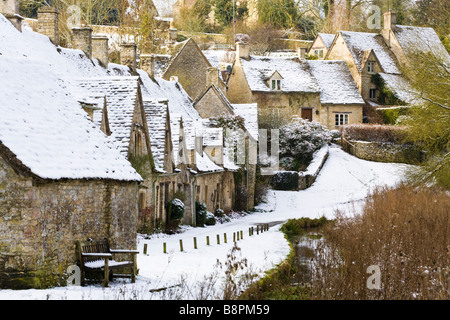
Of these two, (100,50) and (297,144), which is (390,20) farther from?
(100,50)

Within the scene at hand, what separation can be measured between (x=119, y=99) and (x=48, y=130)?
1154cm

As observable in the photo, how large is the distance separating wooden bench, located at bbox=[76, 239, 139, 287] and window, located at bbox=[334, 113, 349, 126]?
157ft

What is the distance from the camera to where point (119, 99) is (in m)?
27.0

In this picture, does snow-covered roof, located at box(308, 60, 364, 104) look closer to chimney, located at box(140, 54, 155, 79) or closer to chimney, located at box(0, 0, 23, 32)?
chimney, located at box(140, 54, 155, 79)

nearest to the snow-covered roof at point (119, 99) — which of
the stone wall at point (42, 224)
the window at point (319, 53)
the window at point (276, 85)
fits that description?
the stone wall at point (42, 224)

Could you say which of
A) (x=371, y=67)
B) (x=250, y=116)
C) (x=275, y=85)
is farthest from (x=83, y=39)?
(x=371, y=67)

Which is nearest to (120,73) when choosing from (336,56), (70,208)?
(70,208)

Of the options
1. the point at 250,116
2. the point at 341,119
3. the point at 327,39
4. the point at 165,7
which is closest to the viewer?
the point at 250,116

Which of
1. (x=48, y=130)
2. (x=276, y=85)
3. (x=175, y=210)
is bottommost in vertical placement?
(x=175, y=210)

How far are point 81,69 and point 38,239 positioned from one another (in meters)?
19.3

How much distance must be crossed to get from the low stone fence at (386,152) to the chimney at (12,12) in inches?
1209

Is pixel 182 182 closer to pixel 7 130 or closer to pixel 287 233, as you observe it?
pixel 287 233

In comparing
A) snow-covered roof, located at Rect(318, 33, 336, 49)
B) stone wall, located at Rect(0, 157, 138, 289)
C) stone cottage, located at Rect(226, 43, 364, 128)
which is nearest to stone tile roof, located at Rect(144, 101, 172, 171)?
stone wall, located at Rect(0, 157, 138, 289)

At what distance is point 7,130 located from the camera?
1415cm
